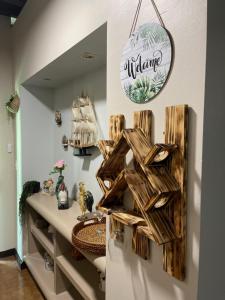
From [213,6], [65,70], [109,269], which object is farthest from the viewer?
[65,70]

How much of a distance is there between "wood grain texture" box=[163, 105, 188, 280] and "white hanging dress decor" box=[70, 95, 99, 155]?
1.16 metres

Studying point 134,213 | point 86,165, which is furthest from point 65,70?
point 134,213

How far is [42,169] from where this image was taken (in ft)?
8.41

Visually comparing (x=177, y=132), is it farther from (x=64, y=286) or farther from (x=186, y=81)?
(x=64, y=286)

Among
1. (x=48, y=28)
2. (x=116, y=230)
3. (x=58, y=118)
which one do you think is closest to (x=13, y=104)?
(x=58, y=118)

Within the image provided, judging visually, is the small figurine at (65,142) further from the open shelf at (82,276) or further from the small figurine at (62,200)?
the open shelf at (82,276)

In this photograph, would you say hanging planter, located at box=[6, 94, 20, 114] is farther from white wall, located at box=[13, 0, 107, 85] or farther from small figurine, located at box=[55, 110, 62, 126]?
small figurine, located at box=[55, 110, 62, 126]

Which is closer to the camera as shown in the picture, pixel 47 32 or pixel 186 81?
pixel 186 81

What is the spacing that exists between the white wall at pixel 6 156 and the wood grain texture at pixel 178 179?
2412 mm

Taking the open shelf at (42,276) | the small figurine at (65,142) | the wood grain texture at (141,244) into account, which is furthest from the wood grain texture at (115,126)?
the open shelf at (42,276)

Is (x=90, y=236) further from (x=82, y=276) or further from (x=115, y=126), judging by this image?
(x=115, y=126)

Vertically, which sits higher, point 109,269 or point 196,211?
point 196,211

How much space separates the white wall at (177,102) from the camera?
0.61 m

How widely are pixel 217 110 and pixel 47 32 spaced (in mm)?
1448
